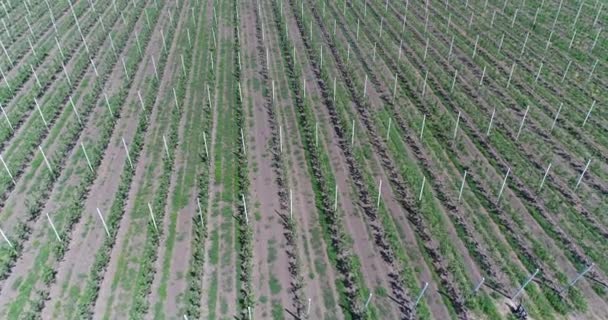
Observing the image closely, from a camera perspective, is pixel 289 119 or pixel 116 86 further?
pixel 116 86

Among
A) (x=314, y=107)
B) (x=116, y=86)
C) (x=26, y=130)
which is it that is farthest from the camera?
(x=116, y=86)

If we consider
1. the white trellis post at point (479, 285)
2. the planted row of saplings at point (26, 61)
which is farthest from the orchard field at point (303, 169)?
the planted row of saplings at point (26, 61)

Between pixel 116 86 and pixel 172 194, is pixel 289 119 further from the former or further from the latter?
pixel 116 86

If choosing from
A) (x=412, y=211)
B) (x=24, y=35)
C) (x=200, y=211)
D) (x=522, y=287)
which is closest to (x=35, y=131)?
(x=200, y=211)

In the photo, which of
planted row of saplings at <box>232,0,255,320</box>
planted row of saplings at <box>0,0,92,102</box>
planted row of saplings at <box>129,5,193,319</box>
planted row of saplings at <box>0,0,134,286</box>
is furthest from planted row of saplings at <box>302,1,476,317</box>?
planted row of saplings at <box>0,0,92,102</box>

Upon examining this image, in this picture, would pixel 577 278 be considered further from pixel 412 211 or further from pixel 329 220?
pixel 329 220

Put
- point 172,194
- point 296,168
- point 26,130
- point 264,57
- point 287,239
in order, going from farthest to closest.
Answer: point 264,57 → point 26,130 → point 296,168 → point 172,194 → point 287,239

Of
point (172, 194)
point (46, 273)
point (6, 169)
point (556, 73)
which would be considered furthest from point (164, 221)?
A: point (556, 73)

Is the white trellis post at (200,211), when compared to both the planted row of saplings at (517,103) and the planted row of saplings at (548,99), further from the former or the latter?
the planted row of saplings at (548,99)

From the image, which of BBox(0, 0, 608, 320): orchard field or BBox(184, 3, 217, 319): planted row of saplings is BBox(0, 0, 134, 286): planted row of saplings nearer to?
BBox(0, 0, 608, 320): orchard field
